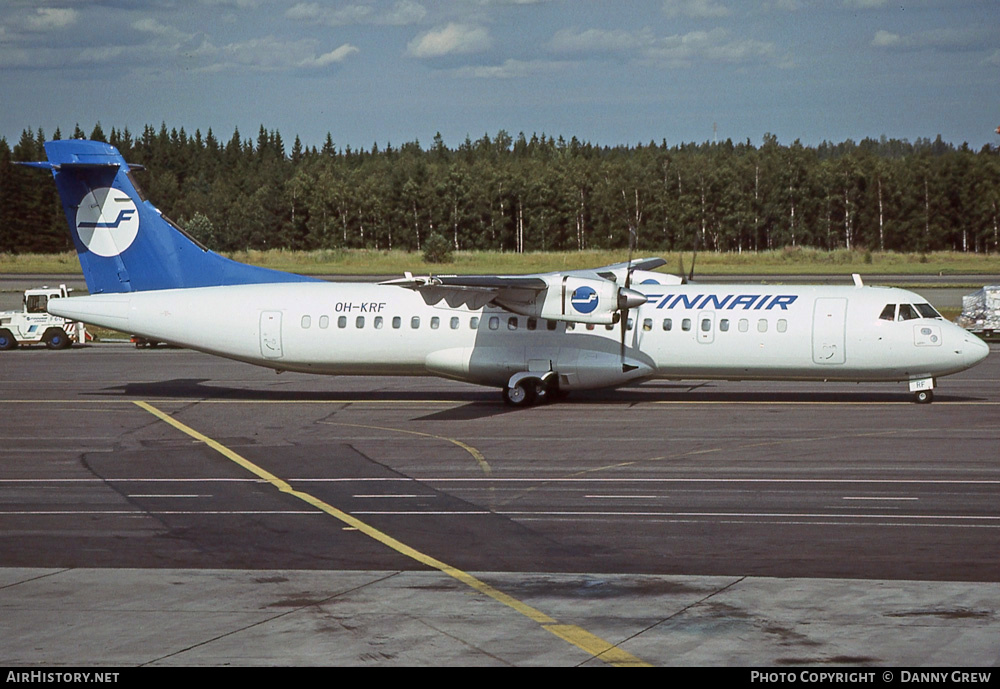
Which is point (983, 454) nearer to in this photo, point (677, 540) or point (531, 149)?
point (677, 540)

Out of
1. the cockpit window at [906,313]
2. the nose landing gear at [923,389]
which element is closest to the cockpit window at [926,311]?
the cockpit window at [906,313]

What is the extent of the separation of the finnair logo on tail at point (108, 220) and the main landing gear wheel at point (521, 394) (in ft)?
37.4

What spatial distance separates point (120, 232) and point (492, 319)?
10784 millimetres

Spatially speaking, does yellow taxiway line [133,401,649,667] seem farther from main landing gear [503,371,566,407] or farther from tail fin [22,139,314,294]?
tail fin [22,139,314,294]

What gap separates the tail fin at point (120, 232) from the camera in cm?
3116

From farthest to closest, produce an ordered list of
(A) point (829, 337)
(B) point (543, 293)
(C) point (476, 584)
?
(B) point (543, 293) → (A) point (829, 337) → (C) point (476, 584)

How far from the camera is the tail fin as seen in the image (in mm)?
31156

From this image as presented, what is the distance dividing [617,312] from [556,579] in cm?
1522

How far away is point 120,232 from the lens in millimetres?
31188

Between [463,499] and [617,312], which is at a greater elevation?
[617,312]

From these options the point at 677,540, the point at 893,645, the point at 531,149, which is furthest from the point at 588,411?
the point at 531,149

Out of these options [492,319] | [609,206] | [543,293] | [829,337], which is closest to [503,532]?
[543,293]

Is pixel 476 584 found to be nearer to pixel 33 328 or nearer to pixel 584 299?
pixel 584 299
